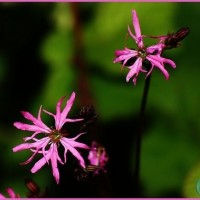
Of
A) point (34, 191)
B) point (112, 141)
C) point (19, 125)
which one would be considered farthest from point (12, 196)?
point (112, 141)

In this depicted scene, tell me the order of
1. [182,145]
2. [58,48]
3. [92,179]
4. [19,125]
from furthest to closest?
[58,48] < [182,145] < [92,179] < [19,125]

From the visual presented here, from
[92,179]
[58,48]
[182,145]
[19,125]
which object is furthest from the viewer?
[58,48]

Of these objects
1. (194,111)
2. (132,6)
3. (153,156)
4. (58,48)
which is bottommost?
(153,156)

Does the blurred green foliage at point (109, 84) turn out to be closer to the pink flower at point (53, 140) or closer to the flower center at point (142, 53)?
the pink flower at point (53, 140)

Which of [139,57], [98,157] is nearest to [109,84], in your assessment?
[98,157]

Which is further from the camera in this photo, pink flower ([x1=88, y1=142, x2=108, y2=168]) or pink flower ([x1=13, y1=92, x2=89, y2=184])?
pink flower ([x1=88, y1=142, x2=108, y2=168])

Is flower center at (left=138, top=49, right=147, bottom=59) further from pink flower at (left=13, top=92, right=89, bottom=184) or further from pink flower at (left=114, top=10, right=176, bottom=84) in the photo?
pink flower at (left=13, top=92, right=89, bottom=184)

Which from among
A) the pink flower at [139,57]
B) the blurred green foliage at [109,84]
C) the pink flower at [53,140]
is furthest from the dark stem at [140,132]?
the blurred green foliage at [109,84]

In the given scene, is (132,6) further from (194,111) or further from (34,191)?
(34,191)

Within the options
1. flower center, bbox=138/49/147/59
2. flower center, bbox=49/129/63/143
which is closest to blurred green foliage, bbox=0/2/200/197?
flower center, bbox=49/129/63/143
